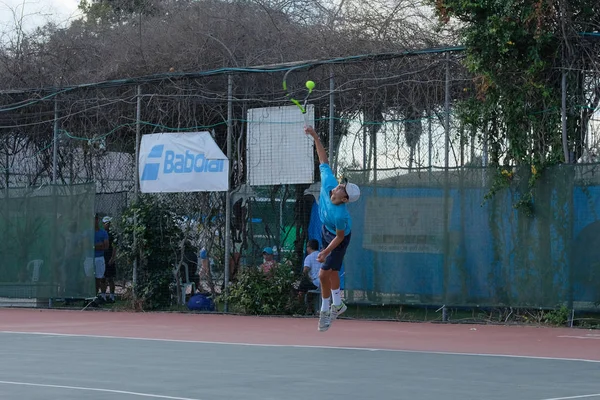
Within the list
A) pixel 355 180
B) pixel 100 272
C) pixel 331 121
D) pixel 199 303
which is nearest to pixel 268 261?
pixel 199 303

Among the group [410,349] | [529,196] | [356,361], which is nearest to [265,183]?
[529,196]

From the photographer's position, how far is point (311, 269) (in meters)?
17.8

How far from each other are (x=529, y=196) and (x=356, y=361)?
6066 millimetres

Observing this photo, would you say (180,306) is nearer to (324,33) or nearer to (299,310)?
(299,310)

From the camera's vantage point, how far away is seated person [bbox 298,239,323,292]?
58.0 ft

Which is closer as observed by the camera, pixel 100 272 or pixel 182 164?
pixel 182 164

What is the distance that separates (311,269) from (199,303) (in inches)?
103

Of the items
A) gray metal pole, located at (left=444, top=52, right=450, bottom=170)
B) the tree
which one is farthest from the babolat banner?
the tree

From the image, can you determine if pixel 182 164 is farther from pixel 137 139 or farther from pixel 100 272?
pixel 100 272

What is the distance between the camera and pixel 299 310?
1802 centimetres

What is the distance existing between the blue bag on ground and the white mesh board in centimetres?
232

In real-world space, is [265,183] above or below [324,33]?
below

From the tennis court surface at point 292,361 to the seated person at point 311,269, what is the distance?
103cm

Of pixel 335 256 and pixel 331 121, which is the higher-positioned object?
pixel 331 121
